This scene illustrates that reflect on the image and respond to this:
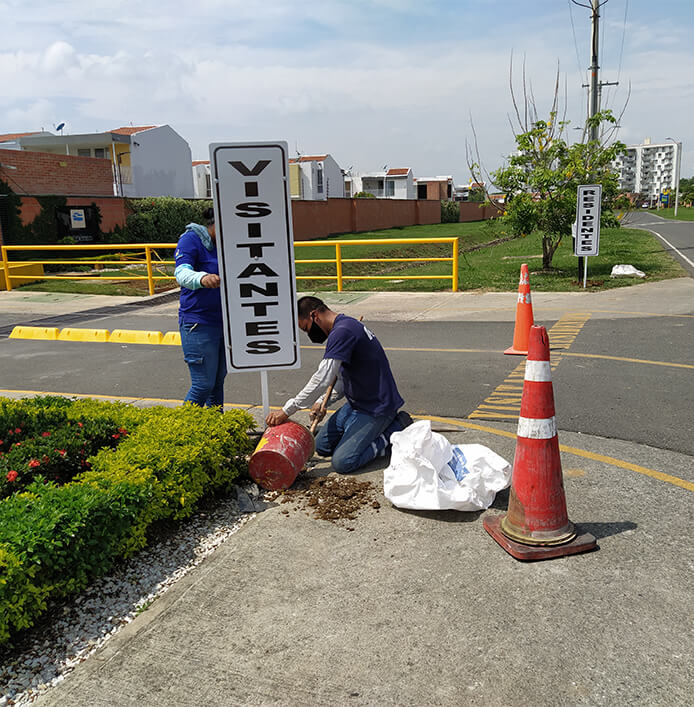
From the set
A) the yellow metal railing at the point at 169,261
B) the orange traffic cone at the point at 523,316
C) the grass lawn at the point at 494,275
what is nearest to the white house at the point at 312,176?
the grass lawn at the point at 494,275

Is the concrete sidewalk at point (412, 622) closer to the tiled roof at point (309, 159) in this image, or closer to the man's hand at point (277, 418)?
the man's hand at point (277, 418)

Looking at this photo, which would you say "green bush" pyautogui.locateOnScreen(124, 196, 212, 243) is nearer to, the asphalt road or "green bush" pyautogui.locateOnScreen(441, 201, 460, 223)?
the asphalt road

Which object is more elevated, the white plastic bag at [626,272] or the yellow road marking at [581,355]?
the white plastic bag at [626,272]

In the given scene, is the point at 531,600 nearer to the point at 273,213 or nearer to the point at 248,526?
the point at 248,526

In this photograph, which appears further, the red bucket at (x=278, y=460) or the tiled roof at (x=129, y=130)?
the tiled roof at (x=129, y=130)

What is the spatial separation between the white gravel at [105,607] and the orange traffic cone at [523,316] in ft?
16.6

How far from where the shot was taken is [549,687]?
8.23 feet

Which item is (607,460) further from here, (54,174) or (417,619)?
(54,174)

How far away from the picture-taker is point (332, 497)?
4.24m

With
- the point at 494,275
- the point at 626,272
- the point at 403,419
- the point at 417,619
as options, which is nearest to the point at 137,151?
the point at 494,275

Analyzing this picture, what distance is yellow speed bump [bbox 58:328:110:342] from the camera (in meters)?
10.8

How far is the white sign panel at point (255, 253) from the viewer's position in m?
4.46

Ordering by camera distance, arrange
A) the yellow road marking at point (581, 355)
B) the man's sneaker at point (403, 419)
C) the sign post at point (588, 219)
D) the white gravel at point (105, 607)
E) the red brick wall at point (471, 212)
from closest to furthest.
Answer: the white gravel at point (105, 607) → the man's sneaker at point (403, 419) → the yellow road marking at point (581, 355) → the sign post at point (588, 219) → the red brick wall at point (471, 212)

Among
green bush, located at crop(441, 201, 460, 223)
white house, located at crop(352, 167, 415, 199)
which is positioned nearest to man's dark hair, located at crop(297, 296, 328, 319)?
green bush, located at crop(441, 201, 460, 223)
